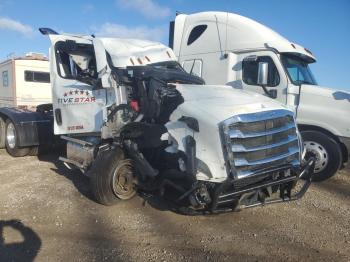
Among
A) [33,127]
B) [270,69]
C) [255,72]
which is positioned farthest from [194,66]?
[33,127]

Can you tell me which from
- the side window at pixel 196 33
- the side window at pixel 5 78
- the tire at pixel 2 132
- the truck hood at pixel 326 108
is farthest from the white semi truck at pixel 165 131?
the side window at pixel 5 78

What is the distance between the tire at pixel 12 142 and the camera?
924 centimetres

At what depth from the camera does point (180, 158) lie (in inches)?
190

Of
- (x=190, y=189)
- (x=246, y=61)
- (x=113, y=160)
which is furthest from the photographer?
(x=246, y=61)

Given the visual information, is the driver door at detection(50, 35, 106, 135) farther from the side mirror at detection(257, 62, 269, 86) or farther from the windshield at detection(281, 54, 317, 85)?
the windshield at detection(281, 54, 317, 85)

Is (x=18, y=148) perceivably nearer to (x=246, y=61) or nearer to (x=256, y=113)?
(x=246, y=61)

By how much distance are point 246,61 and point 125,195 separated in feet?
14.6

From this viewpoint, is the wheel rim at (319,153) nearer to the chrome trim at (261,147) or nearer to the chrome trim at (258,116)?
the chrome trim at (261,147)

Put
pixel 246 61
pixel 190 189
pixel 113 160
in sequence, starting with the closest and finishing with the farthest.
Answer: pixel 190 189 → pixel 113 160 → pixel 246 61

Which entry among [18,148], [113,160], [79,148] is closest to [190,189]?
[113,160]

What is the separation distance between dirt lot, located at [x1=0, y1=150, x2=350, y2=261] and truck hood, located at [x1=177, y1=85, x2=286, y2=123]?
1539 millimetres

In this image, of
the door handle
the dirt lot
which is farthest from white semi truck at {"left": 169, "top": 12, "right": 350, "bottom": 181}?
the door handle

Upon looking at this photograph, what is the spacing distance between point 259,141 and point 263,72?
3.62m

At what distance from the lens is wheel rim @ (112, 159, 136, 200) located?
5.74m
